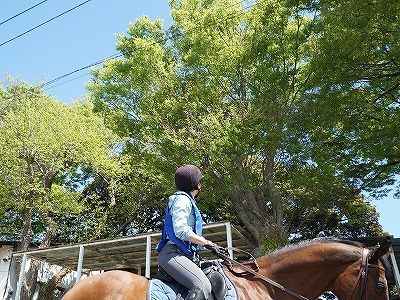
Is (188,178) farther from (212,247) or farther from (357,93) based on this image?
(357,93)

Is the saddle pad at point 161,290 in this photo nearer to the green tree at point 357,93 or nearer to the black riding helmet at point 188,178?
the black riding helmet at point 188,178

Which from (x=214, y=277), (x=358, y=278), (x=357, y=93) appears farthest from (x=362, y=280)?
(x=357, y=93)

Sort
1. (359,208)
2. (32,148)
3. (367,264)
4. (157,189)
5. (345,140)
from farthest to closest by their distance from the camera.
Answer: (157,189), (32,148), (359,208), (345,140), (367,264)

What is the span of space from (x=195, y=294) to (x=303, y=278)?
3.20 feet

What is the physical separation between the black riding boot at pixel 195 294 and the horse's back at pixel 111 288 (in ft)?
1.40

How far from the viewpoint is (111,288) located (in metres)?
3.15

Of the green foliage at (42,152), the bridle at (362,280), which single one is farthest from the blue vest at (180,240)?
the green foliage at (42,152)

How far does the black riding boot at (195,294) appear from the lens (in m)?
2.84

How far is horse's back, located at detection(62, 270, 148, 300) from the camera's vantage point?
3.11 meters

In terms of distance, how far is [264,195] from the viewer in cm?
1297

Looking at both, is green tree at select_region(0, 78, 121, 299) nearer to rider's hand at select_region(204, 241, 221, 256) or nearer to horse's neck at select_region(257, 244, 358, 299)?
rider's hand at select_region(204, 241, 221, 256)

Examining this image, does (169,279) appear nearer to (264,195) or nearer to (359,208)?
(264,195)

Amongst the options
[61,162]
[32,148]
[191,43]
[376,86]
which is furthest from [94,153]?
[376,86]

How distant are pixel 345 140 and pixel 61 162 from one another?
11.4m
